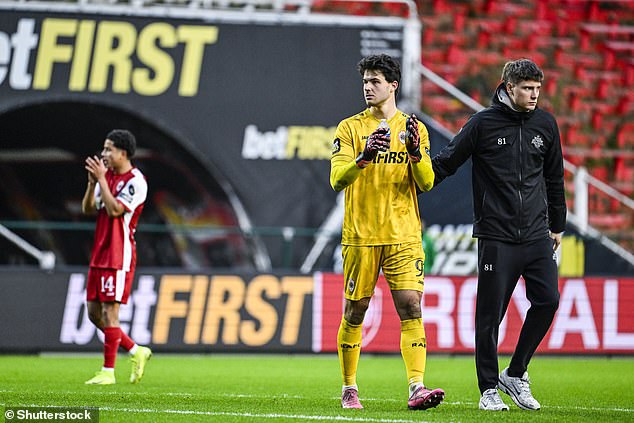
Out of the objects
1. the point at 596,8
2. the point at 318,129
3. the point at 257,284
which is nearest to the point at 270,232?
the point at 257,284

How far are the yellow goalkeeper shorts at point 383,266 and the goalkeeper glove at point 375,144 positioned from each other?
2.19ft

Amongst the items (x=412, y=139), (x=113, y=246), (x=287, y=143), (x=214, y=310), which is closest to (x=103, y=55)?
(x=287, y=143)

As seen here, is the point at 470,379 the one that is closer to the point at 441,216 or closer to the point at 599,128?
the point at 441,216

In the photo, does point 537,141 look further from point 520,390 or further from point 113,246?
point 113,246

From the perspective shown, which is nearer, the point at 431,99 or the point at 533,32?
the point at 431,99

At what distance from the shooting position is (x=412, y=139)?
6.73 m

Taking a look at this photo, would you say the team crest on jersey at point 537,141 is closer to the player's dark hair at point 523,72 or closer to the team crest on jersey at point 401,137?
the player's dark hair at point 523,72

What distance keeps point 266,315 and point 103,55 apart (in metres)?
4.39

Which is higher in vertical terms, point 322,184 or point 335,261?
point 322,184

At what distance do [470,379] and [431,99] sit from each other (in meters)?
7.82

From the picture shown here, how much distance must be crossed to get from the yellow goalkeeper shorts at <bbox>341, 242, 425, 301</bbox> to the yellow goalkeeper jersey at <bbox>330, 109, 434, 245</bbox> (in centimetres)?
5

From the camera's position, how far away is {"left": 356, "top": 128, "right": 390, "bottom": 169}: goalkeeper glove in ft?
21.4

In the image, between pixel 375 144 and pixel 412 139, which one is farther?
pixel 412 139

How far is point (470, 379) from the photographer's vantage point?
1053 cm
